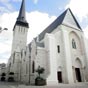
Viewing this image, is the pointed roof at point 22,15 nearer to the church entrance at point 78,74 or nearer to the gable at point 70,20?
the gable at point 70,20

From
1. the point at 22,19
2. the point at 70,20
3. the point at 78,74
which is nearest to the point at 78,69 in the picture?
the point at 78,74

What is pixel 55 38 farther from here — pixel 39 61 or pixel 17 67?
pixel 17 67

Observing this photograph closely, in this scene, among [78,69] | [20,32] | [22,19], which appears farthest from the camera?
[22,19]

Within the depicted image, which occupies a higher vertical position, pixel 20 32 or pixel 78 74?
pixel 20 32

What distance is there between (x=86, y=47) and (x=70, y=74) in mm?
8602

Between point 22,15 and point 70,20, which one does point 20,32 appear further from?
point 70,20

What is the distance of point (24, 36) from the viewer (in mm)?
40281

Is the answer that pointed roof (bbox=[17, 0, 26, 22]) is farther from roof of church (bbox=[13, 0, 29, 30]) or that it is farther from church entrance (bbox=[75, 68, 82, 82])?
church entrance (bbox=[75, 68, 82, 82])

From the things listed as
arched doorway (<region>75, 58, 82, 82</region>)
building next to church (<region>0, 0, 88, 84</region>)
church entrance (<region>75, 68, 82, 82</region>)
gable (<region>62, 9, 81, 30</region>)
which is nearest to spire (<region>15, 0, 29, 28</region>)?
building next to church (<region>0, 0, 88, 84</region>)

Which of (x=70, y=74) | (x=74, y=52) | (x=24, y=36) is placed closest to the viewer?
(x=70, y=74)

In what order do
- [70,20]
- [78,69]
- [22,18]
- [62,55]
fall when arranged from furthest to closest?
[22,18], [70,20], [78,69], [62,55]

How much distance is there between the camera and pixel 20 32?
40188mm

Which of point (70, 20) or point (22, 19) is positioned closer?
point (70, 20)

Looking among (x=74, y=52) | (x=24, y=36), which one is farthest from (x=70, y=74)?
(x=24, y=36)
